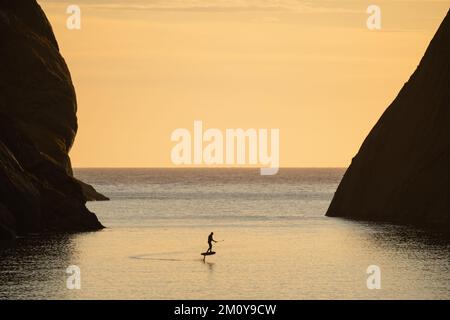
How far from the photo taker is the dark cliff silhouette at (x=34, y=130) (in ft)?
383

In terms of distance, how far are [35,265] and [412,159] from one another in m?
61.1

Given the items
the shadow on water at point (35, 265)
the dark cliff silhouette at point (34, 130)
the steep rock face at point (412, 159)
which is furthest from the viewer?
the steep rock face at point (412, 159)

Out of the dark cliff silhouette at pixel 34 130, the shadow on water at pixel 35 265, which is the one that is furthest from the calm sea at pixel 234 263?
the dark cliff silhouette at pixel 34 130

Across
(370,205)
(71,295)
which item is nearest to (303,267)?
(71,295)

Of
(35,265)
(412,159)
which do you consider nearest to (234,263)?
(35,265)

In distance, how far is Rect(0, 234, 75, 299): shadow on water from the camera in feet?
263

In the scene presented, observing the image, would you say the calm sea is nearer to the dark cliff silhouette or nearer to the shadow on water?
the shadow on water

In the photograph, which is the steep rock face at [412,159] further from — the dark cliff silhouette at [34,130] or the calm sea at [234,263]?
the dark cliff silhouette at [34,130]

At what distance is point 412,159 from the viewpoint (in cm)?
14100

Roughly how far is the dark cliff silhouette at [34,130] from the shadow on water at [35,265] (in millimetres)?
4411

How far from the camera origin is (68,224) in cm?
12512

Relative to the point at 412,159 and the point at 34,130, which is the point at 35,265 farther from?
the point at 412,159
